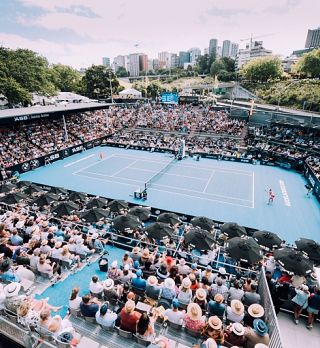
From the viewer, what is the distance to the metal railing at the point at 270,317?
17.3 ft

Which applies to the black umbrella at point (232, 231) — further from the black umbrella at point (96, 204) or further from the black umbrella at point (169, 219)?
the black umbrella at point (96, 204)

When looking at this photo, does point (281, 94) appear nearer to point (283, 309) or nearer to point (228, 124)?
point (228, 124)

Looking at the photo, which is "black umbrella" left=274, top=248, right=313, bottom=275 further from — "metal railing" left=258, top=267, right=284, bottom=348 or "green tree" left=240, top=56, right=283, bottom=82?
"green tree" left=240, top=56, right=283, bottom=82

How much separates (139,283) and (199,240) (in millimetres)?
4808

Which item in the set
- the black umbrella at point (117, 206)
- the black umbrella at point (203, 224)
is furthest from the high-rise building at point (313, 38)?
the black umbrella at point (117, 206)

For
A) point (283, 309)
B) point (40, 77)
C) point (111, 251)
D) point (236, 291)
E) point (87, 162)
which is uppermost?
point (40, 77)

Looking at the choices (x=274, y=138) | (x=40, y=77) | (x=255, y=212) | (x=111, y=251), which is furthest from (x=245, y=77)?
(x=111, y=251)

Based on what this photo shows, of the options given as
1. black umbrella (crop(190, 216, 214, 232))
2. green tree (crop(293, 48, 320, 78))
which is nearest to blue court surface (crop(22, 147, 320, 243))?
black umbrella (crop(190, 216, 214, 232))

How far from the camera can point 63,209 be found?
14391 millimetres

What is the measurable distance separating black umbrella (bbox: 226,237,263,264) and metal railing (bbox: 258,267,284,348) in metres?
2.70

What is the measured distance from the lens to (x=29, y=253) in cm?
913

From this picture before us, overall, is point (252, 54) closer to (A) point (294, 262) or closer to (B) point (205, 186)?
(B) point (205, 186)

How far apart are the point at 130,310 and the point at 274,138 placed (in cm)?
3548

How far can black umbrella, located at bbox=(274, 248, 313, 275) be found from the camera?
938 cm
